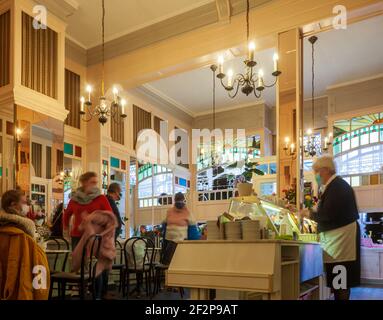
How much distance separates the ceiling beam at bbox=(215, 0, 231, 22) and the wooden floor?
4.77 metres

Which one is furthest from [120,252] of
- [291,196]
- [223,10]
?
[223,10]

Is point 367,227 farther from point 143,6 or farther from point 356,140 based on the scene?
point 143,6

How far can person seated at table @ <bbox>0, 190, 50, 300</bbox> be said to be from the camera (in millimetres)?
2830

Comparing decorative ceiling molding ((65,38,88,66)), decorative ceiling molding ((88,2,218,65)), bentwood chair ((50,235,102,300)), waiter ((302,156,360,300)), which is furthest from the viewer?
decorative ceiling molding ((65,38,88,66))

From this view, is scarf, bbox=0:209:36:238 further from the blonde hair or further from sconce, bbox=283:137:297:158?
sconce, bbox=283:137:297:158

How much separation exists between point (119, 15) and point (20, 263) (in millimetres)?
5253

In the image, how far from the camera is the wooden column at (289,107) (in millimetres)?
5945

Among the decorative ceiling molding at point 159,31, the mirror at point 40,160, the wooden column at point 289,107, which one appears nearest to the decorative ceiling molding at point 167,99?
the decorative ceiling molding at point 159,31

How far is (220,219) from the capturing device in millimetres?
3176

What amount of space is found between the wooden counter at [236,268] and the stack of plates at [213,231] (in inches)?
7.1

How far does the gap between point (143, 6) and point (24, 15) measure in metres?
1.88

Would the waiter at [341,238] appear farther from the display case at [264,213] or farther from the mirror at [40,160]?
the mirror at [40,160]

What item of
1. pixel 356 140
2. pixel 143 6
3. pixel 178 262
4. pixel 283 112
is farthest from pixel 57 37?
pixel 356 140

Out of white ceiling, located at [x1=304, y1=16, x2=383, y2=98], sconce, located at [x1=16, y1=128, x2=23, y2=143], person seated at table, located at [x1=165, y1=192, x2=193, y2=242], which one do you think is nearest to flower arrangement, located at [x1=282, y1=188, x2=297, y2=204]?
person seated at table, located at [x1=165, y1=192, x2=193, y2=242]
